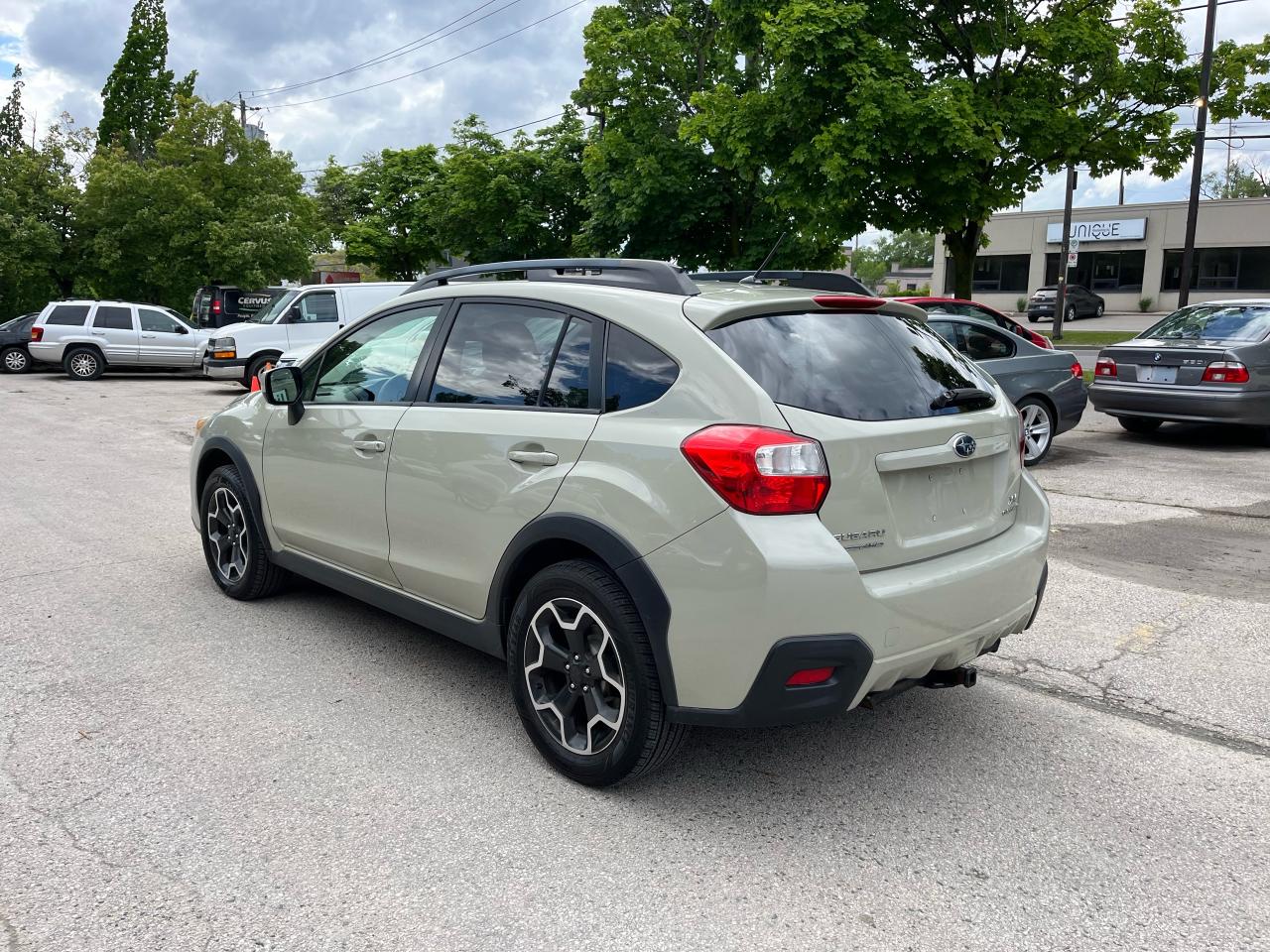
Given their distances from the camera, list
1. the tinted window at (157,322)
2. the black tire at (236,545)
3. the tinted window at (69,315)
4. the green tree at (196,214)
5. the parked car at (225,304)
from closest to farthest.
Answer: the black tire at (236,545)
the tinted window at (69,315)
the tinted window at (157,322)
the parked car at (225,304)
the green tree at (196,214)

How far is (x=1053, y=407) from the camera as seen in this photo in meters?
10.3

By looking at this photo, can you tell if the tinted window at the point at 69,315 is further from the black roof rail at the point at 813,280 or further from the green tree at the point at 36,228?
the black roof rail at the point at 813,280

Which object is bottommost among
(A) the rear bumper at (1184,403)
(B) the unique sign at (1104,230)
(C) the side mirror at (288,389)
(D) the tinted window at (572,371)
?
(A) the rear bumper at (1184,403)

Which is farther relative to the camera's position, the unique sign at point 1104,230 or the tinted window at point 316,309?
the unique sign at point 1104,230

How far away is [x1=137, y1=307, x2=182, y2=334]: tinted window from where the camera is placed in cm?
2308

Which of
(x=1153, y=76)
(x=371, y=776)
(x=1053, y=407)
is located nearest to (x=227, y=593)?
(x=371, y=776)

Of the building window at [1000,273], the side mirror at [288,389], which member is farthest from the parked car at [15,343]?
the building window at [1000,273]

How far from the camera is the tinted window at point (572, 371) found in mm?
3541

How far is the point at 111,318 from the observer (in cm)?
2286

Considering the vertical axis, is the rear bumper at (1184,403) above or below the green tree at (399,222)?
below

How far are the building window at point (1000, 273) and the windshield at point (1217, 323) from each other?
146 ft

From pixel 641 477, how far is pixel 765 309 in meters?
0.73

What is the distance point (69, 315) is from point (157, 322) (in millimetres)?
1811

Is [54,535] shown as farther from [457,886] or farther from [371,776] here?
[457,886]
